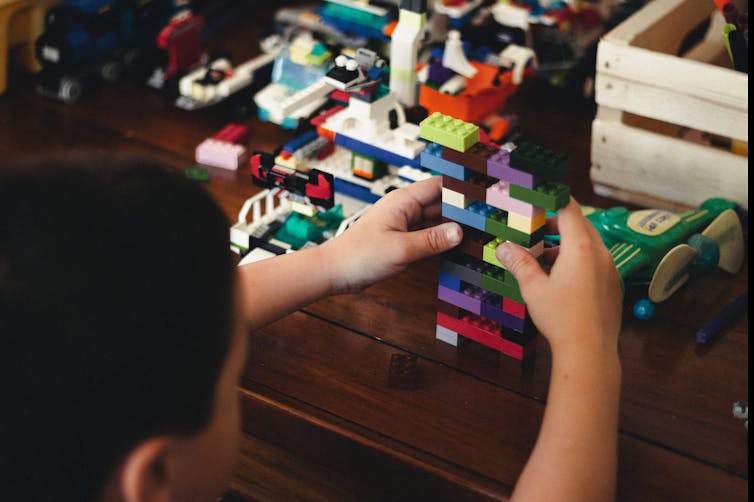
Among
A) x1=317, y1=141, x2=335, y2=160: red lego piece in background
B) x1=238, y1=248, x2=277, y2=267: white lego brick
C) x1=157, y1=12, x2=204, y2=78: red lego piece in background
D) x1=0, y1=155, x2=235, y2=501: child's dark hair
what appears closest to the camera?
x1=0, y1=155, x2=235, y2=501: child's dark hair

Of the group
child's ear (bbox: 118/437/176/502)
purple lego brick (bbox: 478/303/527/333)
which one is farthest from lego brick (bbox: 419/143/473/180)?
child's ear (bbox: 118/437/176/502)

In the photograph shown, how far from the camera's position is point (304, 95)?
0.92 metres

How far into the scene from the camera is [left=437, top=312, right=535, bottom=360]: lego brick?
0.75m

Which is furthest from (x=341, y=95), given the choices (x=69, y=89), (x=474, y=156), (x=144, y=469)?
(x=144, y=469)

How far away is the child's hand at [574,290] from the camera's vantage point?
0.64m

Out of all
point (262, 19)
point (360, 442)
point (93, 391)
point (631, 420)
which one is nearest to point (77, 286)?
point (93, 391)

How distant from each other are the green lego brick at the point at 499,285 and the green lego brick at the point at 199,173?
1.27 ft

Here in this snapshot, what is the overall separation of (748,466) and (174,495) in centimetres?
41

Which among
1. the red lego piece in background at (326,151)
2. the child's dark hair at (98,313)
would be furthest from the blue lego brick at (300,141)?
the child's dark hair at (98,313)

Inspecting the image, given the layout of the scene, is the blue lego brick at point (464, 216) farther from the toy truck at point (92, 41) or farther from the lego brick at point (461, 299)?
the toy truck at point (92, 41)

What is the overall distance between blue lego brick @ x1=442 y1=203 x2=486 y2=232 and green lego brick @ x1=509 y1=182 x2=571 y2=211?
0.04m

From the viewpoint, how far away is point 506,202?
67cm

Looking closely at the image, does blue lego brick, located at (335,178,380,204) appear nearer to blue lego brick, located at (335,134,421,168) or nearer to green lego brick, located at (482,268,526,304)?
blue lego brick, located at (335,134,421,168)

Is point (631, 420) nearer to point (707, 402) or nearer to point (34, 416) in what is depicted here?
point (707, 402)
